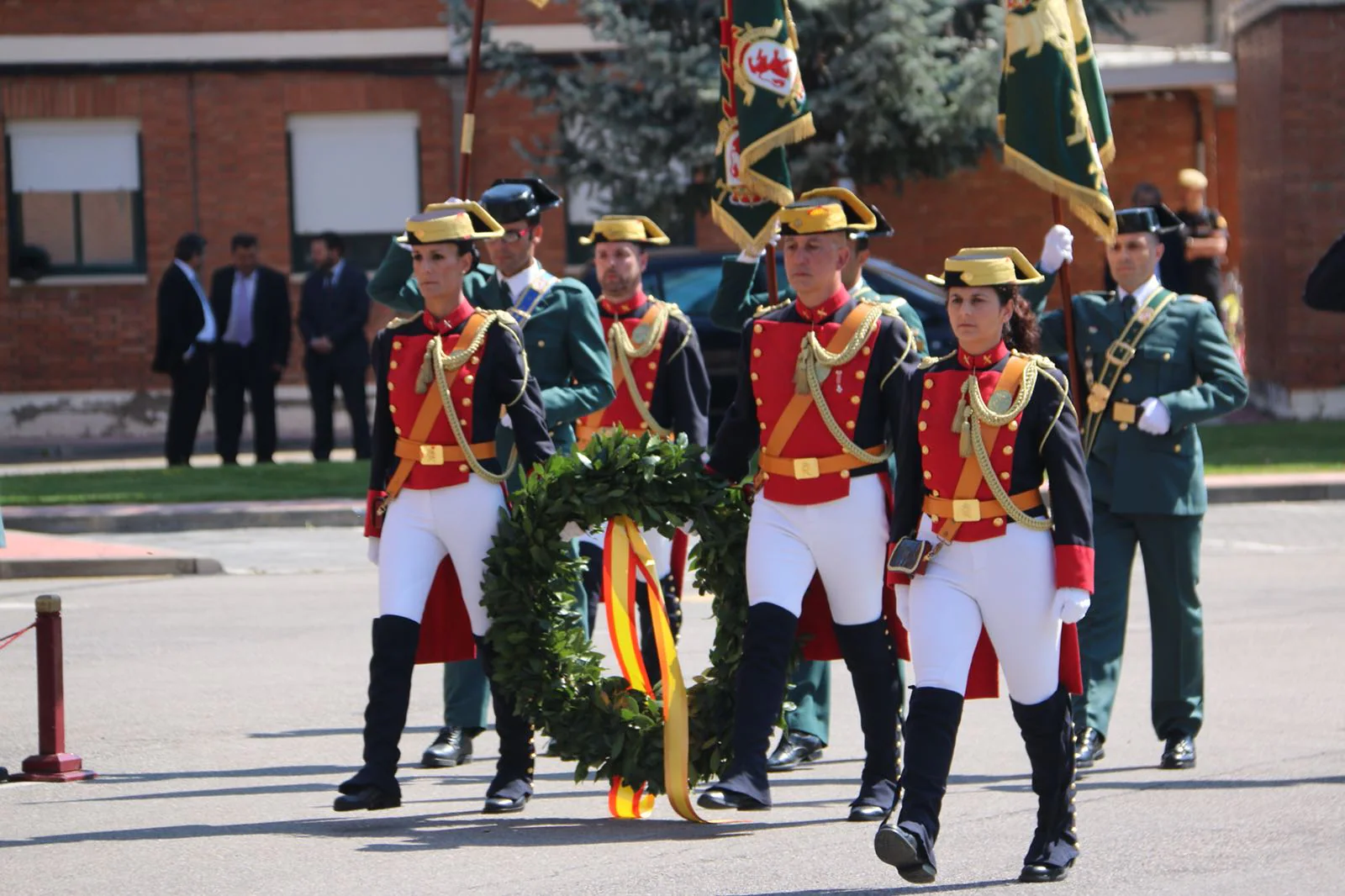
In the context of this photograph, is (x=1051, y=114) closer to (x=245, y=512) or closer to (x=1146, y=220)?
(x=1146, y=220)

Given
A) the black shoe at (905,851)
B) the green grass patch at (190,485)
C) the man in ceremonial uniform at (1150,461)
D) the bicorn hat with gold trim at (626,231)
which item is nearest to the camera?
the black shoe at (905,851)

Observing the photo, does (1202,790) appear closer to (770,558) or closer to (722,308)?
(770,558)

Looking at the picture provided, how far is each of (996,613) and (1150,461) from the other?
229cm

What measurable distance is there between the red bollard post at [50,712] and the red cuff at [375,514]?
143 centimetres

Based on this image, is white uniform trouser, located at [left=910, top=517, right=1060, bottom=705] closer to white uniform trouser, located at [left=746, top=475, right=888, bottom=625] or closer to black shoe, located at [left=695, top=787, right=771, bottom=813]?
white uniform trouser, located at [left=746, top=475, right=888, bottom=625]

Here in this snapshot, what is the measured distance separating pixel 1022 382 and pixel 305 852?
2724 mm

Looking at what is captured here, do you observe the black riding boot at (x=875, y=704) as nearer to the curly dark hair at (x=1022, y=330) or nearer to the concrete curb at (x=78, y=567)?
the curly dark hair at (x=1022, y=330)

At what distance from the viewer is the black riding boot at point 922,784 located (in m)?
6.54

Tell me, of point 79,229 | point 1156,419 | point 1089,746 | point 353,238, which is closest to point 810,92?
point 353,238

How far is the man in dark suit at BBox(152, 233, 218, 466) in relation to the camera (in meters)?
21.0

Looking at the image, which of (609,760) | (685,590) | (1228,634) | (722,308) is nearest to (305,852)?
(609,760)

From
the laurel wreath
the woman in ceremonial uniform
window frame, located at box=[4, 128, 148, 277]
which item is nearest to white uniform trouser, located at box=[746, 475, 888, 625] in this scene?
the laurel wreath

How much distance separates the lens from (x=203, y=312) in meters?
21.2

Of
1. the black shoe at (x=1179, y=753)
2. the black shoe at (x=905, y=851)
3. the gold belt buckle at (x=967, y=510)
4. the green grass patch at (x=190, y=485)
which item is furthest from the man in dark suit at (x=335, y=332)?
the black shoe at (x=905, y=851)
